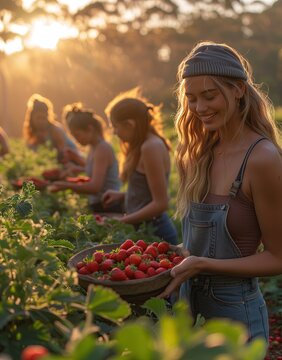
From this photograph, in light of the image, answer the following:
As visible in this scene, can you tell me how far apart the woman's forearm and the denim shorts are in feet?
0.40

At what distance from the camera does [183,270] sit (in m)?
2.36

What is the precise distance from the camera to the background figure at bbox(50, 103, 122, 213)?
5.62 m

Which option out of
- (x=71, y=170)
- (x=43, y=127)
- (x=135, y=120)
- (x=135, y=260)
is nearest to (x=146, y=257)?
(x=135, y=260)

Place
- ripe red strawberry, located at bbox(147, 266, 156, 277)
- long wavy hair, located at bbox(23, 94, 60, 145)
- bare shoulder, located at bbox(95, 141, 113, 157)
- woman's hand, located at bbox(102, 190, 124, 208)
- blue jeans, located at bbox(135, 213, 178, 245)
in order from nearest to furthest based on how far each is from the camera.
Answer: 1. ripe red strawberry, located at bbox(147, 266, 156, 277)
2. blue jeans, located at bbox(135, 213, 178, 245)
3. woman's hand, located at bbox(102, 190, 124, 208)
4. bare shoulder, located at bbox(95, 141, 113, 157)
5. long wavy hair, located at bbox(23, 94, 60, 145)

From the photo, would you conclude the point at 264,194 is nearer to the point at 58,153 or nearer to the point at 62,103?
the point at 58,153

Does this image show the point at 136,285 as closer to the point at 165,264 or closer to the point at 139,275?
the point at 139,275

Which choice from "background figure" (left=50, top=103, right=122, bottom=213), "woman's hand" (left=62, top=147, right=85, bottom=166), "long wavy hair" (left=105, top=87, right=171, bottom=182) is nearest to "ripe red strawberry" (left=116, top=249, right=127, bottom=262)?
"long wavy hair" (left=105, top=87, right=171, bottom=182)

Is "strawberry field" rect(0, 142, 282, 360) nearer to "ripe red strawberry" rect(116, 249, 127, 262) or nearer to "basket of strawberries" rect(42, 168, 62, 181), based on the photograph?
"ripe red strawberry" rect(116, 249, 127, 262)

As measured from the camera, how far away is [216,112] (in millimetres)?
2527

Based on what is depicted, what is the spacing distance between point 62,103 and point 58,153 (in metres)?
30.8

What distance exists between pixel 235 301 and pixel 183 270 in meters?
0.33

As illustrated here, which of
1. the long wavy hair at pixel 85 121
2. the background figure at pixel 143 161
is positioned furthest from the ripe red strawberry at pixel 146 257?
the long wavy hair at pixel 85 121

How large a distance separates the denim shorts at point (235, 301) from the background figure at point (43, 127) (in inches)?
214

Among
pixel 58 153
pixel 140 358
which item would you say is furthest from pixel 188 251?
pixel 58 153
